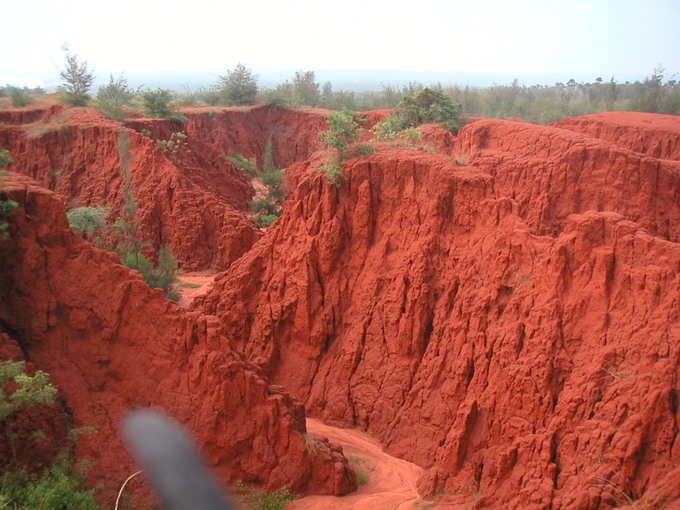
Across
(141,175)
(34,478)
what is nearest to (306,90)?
(141,175)

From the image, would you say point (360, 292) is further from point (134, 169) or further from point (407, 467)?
point (134, 169)

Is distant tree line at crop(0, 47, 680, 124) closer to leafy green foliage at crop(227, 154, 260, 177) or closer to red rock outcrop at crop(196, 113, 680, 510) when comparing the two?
leafy green foliage at crop(227, 154, 260, 177)

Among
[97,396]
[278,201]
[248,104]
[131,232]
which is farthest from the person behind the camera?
[248,104]

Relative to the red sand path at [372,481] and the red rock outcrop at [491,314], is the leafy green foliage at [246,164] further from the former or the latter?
the red sand path at [372,481]

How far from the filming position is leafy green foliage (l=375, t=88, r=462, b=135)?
1967 cm

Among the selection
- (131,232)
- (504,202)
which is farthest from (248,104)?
(504,202)

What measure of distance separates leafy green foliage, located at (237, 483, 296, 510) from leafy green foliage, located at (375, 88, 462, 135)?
44.9 feet

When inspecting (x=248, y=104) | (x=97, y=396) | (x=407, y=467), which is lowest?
(x=407, y=467)

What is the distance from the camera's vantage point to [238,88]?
3334 cm

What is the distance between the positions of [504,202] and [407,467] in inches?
171

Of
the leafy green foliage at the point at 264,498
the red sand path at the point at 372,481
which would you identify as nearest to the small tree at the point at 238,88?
the red sand path at the point at 372,481

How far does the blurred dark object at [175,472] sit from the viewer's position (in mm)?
1607

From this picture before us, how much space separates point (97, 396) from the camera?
7.45 meters

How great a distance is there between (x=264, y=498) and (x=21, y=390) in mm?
3090
